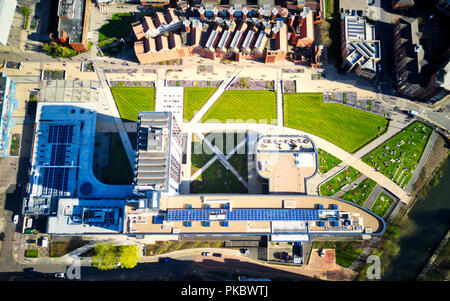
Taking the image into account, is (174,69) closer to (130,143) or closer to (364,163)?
(130,143)

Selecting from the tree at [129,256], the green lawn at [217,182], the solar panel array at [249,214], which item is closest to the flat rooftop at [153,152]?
the solar panel array at [249,214]

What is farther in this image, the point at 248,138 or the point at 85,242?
the point at 248,138

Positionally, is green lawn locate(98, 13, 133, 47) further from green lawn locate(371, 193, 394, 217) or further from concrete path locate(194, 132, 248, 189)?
green lawn locate(371, 193, 394, 217)

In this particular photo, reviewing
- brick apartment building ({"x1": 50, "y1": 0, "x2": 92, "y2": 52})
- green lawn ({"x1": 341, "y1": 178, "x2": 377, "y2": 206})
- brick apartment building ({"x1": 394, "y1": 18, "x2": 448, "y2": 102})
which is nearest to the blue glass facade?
brick apartment building ({"x1": 50, "y1": 0, "x2": 92, "y2": 52})

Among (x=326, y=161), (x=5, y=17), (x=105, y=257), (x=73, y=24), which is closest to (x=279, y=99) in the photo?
(x=326, y=161)

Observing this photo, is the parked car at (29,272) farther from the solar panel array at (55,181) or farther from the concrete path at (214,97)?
the concrete path at (214,97)

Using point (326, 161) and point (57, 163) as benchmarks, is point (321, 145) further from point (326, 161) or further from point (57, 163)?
point (57, 163)

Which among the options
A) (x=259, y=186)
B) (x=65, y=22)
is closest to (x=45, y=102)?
(x=65, y=22)
